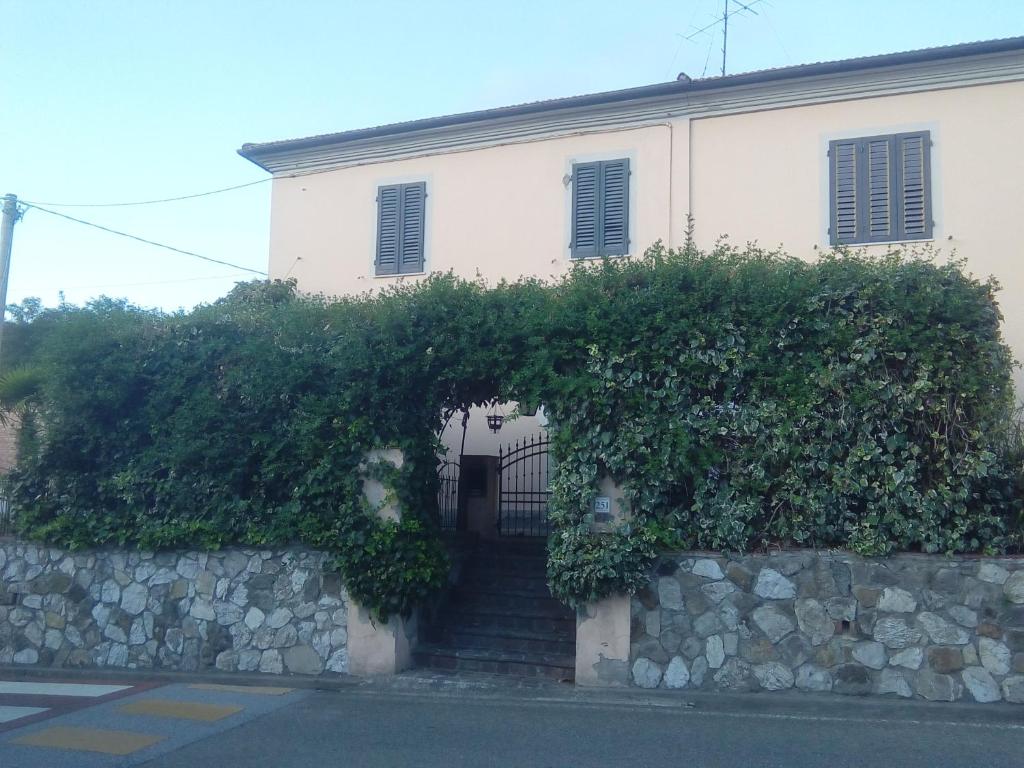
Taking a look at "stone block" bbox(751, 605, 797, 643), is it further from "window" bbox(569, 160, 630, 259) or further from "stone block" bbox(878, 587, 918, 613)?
"window" bbox(569, 160, 630, 259)

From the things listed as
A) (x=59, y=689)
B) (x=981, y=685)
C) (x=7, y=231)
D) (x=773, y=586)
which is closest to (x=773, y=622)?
(x=773, y=586)

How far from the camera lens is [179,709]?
838 cm

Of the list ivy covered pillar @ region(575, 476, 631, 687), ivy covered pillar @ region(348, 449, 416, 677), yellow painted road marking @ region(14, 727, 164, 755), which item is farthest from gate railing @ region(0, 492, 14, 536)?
ivy covered pillar @ region(575, 476, 631, 687)

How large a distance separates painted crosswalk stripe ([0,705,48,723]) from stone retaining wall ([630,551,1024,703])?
5.55 m

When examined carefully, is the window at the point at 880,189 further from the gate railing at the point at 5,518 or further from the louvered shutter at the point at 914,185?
the gate railing at the point at 5,518

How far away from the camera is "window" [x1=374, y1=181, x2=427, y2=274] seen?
1434 cm

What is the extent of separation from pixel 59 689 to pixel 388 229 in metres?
8.01

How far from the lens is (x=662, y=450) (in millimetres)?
8664

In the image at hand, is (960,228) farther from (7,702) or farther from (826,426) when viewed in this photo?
(7,702)

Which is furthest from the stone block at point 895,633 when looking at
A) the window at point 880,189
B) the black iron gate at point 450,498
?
the window at point 880,189

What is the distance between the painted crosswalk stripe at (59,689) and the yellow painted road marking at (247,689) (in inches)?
32.3

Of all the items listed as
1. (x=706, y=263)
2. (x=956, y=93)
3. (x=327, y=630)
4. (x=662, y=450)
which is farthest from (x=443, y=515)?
(x=956, y=93)

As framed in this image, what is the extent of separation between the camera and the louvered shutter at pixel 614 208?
1321 cm

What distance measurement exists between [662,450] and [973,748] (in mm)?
3436
